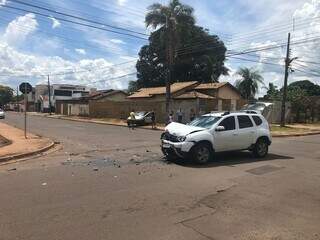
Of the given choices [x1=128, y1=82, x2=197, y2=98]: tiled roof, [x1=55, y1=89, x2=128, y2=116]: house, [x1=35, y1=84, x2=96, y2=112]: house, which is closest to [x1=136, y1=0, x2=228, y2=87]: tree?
[x1=55, y1=89, x2=128, y2=116]: house

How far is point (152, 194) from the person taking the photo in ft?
30.9

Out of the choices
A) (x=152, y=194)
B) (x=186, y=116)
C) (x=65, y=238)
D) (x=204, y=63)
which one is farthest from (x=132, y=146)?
(x=204, y=63)

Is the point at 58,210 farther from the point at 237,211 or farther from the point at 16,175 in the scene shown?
the point at 16,175

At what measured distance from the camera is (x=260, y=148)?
16031 mm

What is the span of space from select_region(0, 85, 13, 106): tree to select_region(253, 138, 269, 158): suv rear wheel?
451ft

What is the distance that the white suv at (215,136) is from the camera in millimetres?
14055

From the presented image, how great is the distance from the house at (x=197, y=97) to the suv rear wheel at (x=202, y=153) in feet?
72.0

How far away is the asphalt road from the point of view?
6895 mm

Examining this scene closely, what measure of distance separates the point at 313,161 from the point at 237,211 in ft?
26.3

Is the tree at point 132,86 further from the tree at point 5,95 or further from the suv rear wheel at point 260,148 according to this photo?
the tree at point 5,95

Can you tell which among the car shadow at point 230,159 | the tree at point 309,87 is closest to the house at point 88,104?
the tree at point 309,87

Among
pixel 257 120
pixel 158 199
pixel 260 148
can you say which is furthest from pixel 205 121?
pixel 158 199

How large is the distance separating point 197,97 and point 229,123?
2486 centimetres

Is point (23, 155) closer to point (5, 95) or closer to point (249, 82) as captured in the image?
point (249, 82)
